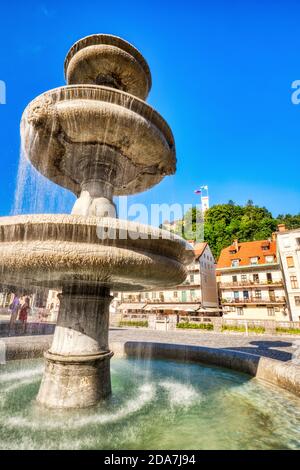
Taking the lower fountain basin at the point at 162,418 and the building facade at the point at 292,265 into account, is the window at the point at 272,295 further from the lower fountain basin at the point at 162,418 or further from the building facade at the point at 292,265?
the lower fountain basin at the point at 162,418

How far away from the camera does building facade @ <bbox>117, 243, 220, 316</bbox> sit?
1479 inches

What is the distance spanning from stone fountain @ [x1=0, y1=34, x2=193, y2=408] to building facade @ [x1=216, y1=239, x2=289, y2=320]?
34.8m

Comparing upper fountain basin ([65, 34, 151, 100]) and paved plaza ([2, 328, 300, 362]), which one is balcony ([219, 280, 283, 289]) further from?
upper fountain basin ([65, 34, 151, 100])

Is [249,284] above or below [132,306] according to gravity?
above

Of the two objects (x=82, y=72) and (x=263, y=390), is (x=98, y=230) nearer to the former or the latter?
(x=263, y=390)

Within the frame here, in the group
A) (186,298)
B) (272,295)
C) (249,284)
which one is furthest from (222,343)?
(249,284)

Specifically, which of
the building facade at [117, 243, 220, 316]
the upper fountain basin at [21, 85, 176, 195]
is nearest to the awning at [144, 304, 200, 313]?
the building facade at [117, 243, 220, 316]

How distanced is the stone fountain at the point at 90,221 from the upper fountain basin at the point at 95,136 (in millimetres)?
15

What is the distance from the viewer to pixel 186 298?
3856 centimetres

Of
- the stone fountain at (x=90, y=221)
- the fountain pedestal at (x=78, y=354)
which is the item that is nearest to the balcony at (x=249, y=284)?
the stone fountain at (x=90, y=221)

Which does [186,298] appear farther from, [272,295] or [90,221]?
[90,221]

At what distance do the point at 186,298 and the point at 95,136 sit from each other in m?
36.9

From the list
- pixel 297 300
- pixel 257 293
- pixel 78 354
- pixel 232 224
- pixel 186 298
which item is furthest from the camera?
pixel 232 224
